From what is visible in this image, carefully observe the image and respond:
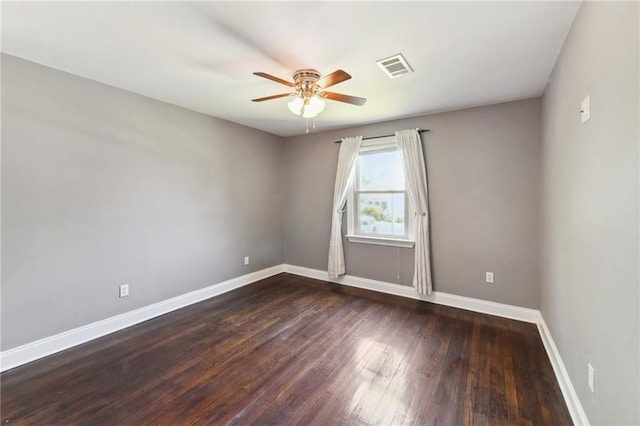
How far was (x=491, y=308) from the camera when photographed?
3195 mm

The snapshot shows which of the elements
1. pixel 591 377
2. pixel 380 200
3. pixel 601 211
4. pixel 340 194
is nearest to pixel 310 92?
pixel 601 211

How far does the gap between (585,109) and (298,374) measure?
2.57m

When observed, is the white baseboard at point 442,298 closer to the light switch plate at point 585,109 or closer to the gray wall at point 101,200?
the gray wall at point 101,200

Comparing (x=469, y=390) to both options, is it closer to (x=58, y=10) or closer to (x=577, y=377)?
(x=577, y=377)

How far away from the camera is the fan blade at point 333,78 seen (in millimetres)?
1895

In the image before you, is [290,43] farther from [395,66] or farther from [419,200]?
[419,200]

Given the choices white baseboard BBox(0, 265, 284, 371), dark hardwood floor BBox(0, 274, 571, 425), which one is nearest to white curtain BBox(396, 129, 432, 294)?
dark hardwood floor BBox(0, 274, 571, 425)

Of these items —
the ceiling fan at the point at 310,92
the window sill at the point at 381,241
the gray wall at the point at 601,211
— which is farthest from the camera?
the window sill at the point at 381,241

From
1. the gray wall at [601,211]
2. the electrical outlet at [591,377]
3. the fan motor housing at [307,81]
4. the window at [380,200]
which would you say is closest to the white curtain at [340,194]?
the window at [380,200]

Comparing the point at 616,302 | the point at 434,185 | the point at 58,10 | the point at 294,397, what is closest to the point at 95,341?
the point at 294,397

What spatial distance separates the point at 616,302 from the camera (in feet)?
3.78

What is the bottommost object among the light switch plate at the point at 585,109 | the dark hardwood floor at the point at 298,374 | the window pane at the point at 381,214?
the dark hardwood floor at the point at 298,374

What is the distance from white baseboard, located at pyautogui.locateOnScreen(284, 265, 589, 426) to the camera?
1713 millimetres

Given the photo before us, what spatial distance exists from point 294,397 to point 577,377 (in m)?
1.80
